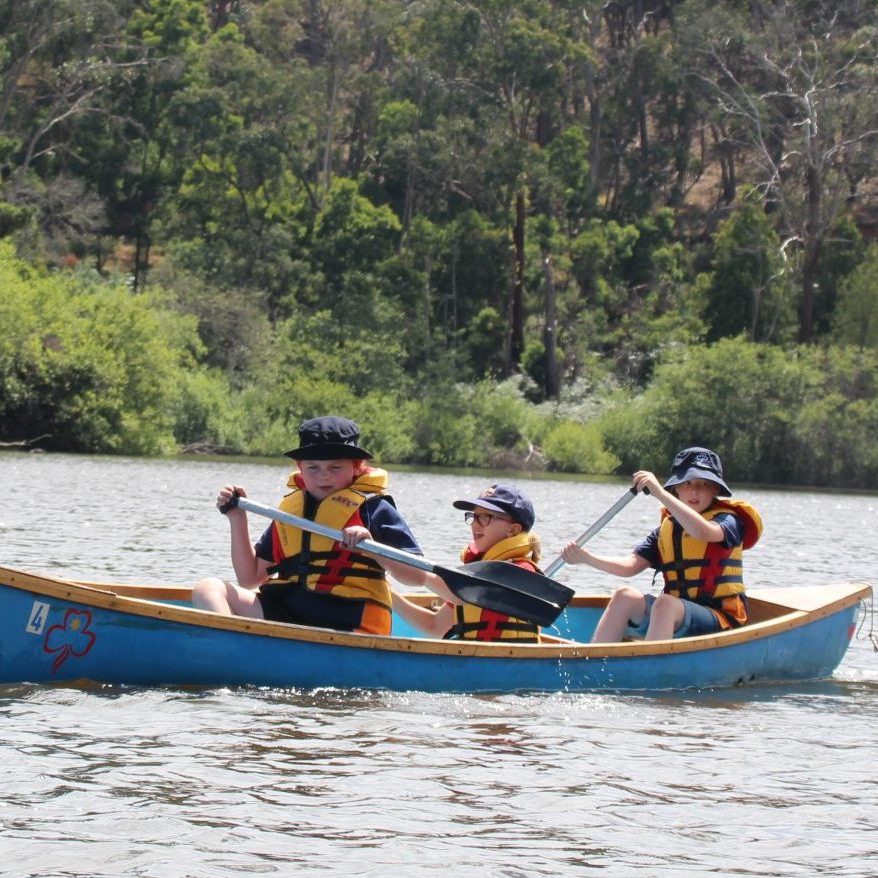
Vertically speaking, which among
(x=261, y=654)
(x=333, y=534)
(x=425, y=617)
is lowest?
(x=261, y=654)

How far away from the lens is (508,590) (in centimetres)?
856

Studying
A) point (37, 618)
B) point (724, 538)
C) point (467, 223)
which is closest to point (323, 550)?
point (37, 618)

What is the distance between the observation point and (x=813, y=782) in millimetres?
7090

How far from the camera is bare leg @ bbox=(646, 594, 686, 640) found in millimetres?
9336

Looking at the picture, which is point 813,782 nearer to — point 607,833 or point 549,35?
point 607,833

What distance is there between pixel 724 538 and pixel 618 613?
2.64 ft

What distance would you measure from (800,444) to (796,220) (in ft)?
33.6

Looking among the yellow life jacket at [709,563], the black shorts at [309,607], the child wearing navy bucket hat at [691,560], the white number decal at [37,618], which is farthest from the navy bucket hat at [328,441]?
the yellow life jacket at [709,563]

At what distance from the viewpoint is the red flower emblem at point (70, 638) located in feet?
26.8

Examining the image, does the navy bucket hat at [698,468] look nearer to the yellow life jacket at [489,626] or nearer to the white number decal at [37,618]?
the yellow life jacket at [489,626]

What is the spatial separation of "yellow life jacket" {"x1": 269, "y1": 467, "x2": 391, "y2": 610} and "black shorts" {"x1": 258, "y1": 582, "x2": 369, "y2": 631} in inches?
1.4

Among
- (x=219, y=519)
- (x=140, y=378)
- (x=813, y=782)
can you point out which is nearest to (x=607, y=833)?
(x=813, y=782)

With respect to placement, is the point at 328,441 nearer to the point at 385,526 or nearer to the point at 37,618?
the point at 385,526

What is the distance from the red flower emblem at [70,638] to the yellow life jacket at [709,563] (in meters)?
3.05
